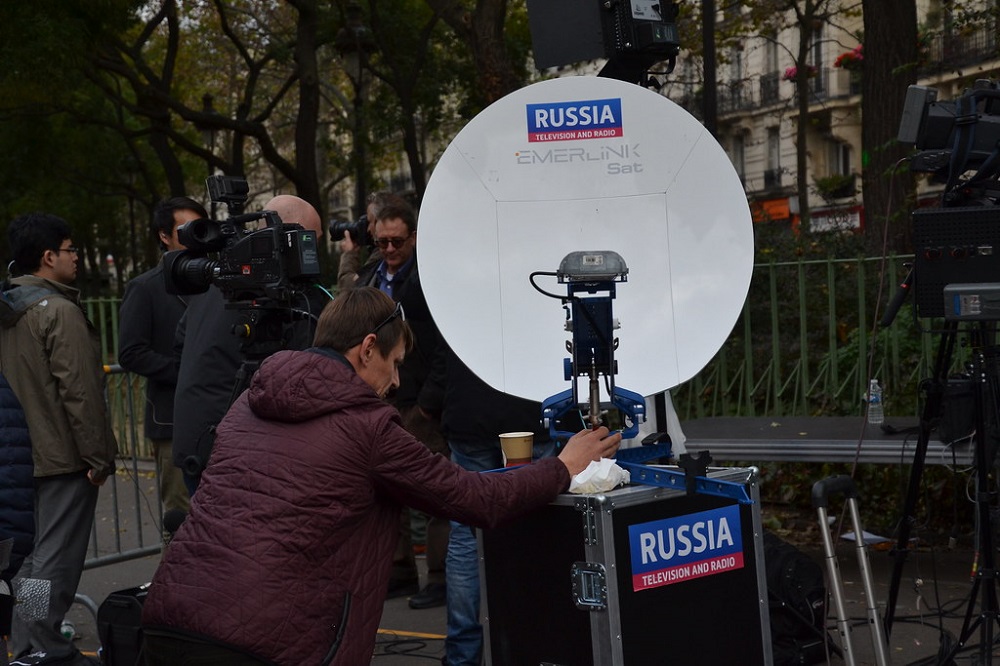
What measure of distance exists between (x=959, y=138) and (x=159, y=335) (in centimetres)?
389

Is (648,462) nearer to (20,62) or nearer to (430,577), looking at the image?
(430,577)

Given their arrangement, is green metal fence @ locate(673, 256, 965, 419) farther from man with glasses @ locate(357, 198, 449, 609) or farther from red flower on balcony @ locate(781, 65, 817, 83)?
red flower on balcony @ locate(781, 65, 817, 83)

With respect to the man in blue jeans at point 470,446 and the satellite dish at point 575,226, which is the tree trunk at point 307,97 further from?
the satellite dish at point 575,226

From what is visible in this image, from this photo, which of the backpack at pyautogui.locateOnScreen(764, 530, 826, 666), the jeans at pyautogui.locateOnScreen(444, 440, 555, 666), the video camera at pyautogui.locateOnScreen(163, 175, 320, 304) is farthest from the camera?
the backpack at pyautogui.locateOnScreen(764, 530, 826, 666)

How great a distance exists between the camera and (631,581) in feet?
11.0

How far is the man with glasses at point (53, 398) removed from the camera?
17.2ft

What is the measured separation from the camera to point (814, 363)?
7.71 metres

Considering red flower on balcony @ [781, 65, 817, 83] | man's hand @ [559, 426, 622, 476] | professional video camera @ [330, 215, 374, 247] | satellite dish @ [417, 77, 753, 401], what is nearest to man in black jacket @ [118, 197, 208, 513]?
professional video camera @ [330, 215, 374, 247]

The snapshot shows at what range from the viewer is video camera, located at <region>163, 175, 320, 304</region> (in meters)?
4.32

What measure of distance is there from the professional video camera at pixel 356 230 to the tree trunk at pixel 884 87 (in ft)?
15.6

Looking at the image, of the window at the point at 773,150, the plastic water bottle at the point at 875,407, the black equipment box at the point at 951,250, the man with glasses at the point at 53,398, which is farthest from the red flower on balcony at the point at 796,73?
the window at the point at 773,150

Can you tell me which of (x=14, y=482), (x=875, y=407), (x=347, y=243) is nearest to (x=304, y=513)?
(x=14, y=482)

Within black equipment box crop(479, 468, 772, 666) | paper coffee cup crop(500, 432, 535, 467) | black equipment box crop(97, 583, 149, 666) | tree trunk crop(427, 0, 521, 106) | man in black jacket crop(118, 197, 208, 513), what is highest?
tree trunk crop(427, 0, 521, 106)

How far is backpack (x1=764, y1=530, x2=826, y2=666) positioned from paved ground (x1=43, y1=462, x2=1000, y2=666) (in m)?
0.19
